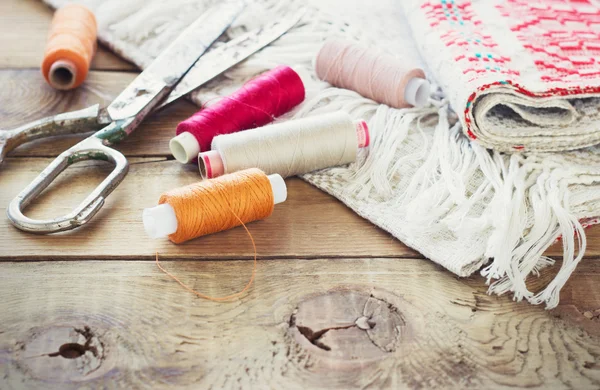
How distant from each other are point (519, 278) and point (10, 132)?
75 centimetres

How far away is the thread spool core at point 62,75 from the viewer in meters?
1.15

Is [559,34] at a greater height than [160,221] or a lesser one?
greater

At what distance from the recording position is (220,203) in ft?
2.73

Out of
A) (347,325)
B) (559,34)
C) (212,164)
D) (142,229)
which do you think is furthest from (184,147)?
(559,34)

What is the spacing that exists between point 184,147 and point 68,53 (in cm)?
34

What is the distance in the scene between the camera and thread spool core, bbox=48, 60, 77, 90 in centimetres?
115

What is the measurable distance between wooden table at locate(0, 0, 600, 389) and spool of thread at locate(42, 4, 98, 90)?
30 centimetres

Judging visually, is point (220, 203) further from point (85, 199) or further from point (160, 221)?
point (85, 199)

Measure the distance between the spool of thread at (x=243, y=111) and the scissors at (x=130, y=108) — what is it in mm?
88

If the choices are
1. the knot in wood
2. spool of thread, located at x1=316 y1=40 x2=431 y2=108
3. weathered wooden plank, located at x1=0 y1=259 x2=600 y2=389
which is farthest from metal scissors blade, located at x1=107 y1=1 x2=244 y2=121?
the knot in wood

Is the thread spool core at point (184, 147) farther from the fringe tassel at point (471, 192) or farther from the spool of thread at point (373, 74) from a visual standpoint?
the spool of thread at point (373, 74)

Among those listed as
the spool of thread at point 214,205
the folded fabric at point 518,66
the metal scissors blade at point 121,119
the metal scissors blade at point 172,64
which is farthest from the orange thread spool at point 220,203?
the folded fabric at point 518,66

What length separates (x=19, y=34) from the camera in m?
1.34

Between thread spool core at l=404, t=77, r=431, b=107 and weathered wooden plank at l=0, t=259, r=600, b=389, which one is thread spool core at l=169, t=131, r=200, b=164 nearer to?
weathered wooden plank at l=0, t=259, r=600, b=389
